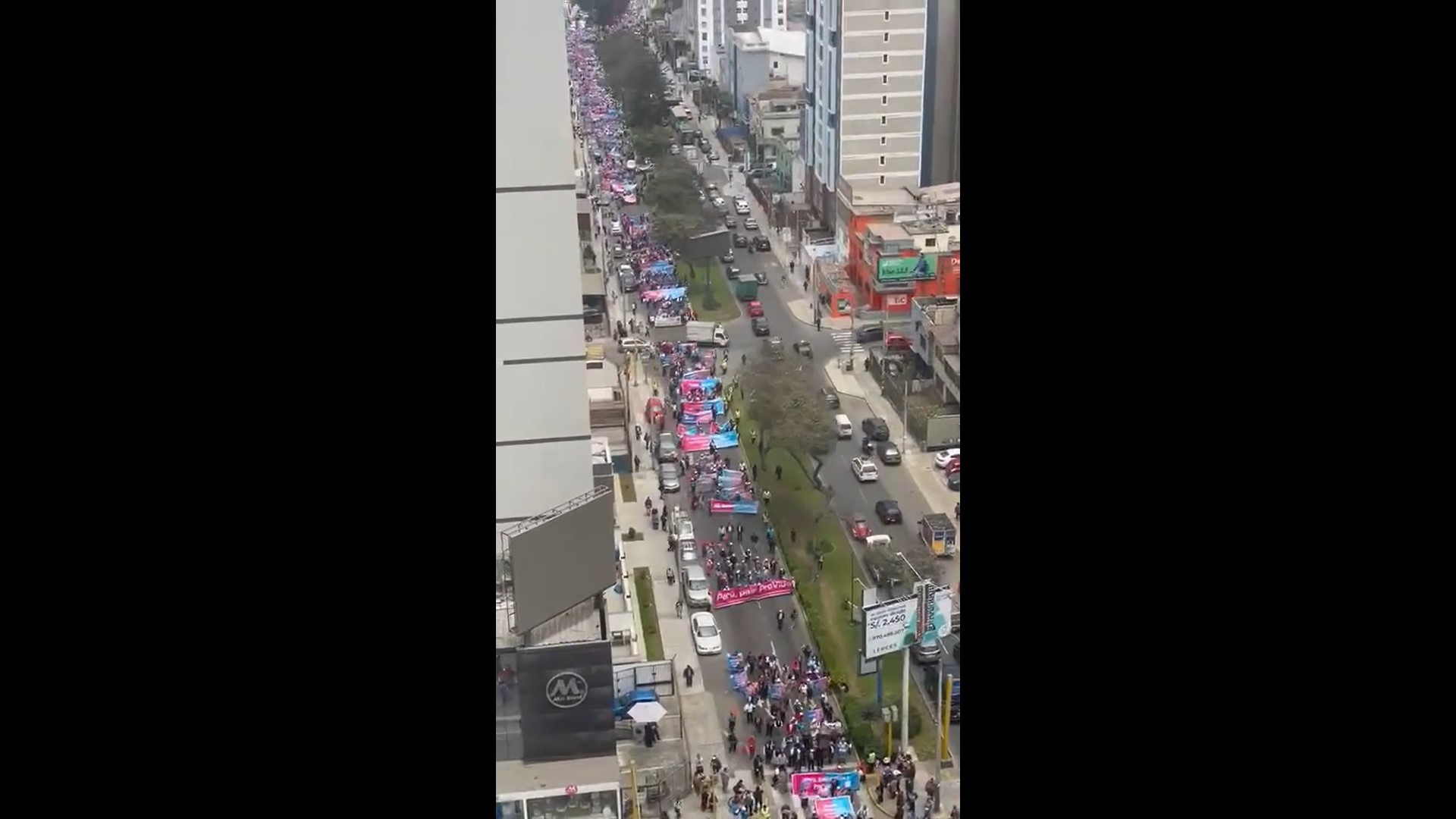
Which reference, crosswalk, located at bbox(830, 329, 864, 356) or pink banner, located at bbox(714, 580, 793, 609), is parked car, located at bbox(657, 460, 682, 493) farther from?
crosswalk, located at bbox(830, 329, 864, 356)

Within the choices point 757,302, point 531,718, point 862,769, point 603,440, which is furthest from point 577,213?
point 862,769

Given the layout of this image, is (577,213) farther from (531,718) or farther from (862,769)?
(862,769)

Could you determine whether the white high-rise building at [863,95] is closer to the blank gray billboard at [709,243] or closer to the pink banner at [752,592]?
the blank gray billboard at [709,243]

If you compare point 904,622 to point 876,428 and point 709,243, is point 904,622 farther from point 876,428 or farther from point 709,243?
point 709,243

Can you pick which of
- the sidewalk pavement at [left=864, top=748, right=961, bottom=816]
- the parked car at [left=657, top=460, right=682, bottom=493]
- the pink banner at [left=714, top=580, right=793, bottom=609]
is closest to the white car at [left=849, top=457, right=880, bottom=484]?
the pink banner at [left=714, top=580, right=793, bottom=609]

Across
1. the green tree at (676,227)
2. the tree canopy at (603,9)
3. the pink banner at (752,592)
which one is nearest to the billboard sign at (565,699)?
the pink banner at (752,592)

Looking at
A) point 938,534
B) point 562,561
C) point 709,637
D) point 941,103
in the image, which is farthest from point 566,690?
point 941,103
